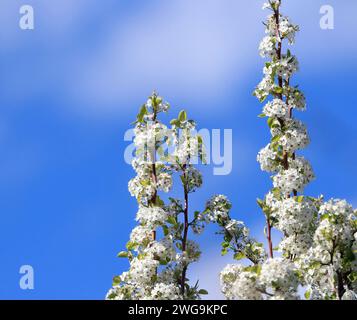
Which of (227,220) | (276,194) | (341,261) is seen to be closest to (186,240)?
(227,220)

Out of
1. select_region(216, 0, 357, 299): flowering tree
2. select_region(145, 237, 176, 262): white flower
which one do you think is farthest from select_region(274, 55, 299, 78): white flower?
select_region(145, 237, 176, 262): white flower

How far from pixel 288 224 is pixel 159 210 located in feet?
6.70

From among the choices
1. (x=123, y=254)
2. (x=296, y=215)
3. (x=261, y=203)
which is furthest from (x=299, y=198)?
(x=123, y=254)

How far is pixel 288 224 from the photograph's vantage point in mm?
11375

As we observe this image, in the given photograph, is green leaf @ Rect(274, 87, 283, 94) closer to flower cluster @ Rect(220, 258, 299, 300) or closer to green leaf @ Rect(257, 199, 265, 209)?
green leaf @ Rect(257, 199, 265, 209)

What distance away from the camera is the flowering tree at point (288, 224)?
9.69 meters

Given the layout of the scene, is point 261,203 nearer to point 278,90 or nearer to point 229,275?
point 229,275

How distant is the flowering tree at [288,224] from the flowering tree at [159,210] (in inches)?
31.5

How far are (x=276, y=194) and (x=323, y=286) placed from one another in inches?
80.2

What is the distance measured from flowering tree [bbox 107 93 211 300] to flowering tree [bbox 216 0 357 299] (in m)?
0.80

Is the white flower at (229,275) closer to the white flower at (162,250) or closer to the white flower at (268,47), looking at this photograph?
the white flower at (162,250)

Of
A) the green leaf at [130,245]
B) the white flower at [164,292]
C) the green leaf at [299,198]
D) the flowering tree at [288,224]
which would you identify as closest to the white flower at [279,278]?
the flowering tree at [288,224]
